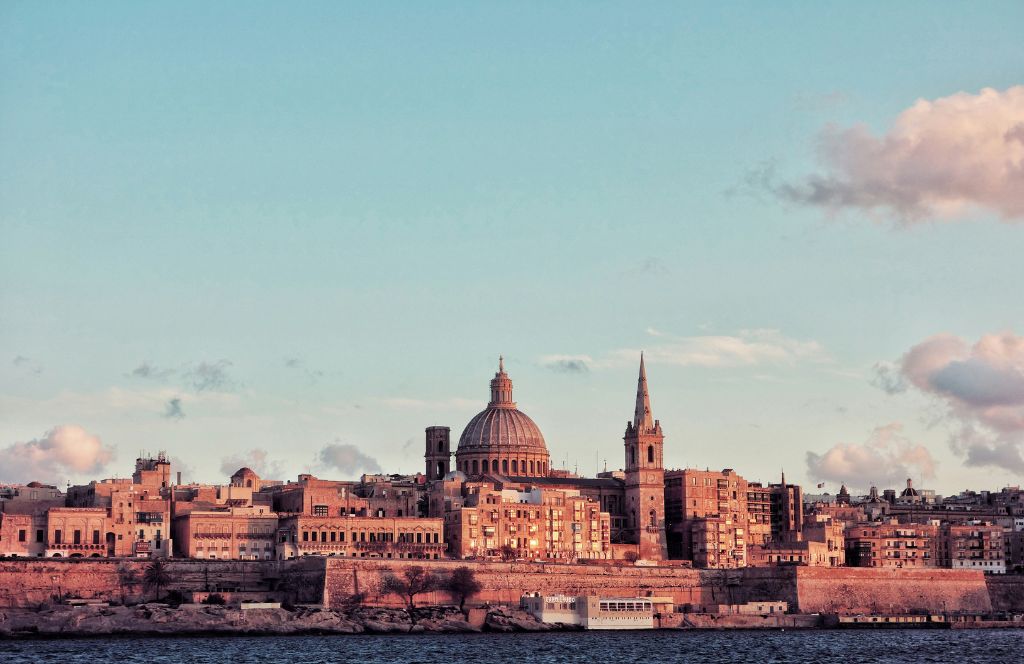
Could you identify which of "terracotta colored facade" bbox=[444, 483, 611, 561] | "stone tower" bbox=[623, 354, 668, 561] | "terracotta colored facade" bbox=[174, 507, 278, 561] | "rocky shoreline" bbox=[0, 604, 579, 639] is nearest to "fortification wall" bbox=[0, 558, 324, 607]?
"rocky shoreline" bbox=[0, 604, 579, 639]

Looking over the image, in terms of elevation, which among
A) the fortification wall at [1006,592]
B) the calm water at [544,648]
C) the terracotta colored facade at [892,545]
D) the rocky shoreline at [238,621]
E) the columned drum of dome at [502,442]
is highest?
the columned drum of dome at [502,442]

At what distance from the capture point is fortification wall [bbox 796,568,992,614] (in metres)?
109

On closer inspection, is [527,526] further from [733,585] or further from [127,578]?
[127,578]

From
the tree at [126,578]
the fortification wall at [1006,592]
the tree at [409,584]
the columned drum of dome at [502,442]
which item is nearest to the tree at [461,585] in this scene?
the tree at [409,584]

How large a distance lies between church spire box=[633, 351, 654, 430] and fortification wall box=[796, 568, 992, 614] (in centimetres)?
1750

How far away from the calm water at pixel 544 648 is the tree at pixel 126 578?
868cm

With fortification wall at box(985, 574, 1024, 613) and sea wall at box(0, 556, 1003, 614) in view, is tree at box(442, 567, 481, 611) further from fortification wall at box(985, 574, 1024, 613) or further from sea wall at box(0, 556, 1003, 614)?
fortification wall at box(985, 574, 1024, 613)

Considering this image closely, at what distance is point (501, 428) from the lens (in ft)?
429

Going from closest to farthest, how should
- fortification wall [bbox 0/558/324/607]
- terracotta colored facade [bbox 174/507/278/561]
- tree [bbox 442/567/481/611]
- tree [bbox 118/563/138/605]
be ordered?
fortification wall [bbox 0/558/324/607], tree [bbox 118/563/138/605], tree [bbox 442/567/481/611], terracotta colored facade [bbox 174/507/278/561]

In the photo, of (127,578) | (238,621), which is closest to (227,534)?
(127,578)

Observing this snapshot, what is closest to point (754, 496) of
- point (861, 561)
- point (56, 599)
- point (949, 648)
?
point (861, 561)

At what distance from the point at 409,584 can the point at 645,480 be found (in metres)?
25.6

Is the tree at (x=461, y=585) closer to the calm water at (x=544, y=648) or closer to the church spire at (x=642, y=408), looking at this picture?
the calm water at (x=544, y=648)

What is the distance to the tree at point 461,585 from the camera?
3991 inches
